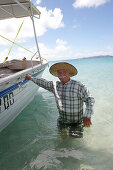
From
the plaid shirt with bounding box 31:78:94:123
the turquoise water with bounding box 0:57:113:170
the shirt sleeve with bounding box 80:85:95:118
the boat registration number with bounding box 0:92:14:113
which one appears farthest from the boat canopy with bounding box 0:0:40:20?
the turquoise water with bounding box 0:57:113:170

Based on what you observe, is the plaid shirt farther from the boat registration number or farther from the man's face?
the boat registration number

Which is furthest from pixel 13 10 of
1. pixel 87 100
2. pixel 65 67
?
pixel 87 100

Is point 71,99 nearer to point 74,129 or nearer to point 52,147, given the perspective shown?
point 74,129

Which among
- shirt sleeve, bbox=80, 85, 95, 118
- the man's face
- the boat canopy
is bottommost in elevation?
shirt sleeve, bbox=80, 85, 95, 118

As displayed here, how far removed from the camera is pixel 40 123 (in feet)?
16.5

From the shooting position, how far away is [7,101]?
3697 millimetres

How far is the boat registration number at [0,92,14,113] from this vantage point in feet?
11.3

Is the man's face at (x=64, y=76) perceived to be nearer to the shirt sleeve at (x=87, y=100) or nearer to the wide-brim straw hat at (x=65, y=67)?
the wide-brim straw hat at (x=65, y=67)

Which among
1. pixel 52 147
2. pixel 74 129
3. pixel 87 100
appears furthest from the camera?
pixel 52 147

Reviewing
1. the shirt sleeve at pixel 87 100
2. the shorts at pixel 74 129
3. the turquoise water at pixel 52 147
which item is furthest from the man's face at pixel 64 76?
the turquoise water at pixel 52 147

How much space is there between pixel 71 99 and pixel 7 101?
174cm

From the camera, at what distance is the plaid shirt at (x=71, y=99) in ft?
8.73

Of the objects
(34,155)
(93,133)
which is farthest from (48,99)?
(34,155)

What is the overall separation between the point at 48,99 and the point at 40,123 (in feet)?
9.22
